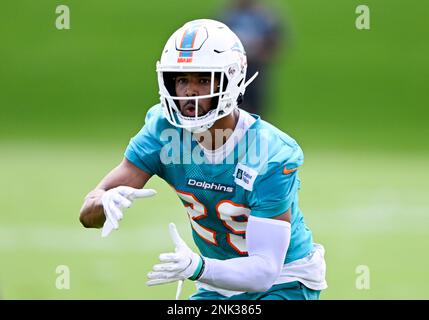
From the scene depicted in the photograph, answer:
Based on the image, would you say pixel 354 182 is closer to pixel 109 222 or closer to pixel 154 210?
pixel 154 210

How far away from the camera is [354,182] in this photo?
1377 cm

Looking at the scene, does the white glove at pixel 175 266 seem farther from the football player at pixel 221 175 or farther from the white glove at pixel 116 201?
the white glove at pixel 116 201

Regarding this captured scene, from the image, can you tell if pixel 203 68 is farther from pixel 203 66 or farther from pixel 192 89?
pixel 192 89

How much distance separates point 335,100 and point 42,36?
19.1ft

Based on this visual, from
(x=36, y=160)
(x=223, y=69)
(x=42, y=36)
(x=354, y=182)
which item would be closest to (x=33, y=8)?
(x=42, y=36)

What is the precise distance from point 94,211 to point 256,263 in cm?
80

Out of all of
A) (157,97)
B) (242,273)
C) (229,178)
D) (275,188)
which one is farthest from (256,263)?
(157,97)

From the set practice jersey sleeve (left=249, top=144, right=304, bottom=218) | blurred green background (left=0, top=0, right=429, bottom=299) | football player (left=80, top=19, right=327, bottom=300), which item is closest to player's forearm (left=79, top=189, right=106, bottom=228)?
football player (left=80, top=19, right=327, bottom=300)

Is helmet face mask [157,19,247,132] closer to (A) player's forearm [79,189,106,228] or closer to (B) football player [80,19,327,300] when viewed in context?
(B) football player [80,19,327,300]

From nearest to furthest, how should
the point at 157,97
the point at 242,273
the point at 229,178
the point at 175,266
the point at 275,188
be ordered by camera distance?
the point at 175,266, the point at 242,273, the point at 275,188, the point at 229,178, the point at 157,97

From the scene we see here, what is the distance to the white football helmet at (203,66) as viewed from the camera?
4.86 meters

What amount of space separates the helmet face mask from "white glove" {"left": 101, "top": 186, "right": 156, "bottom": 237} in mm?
431

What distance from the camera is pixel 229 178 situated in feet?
16.4

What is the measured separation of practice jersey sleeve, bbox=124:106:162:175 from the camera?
5.09m
